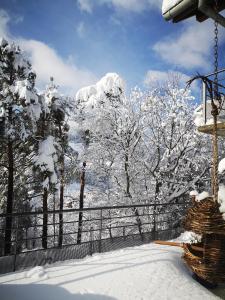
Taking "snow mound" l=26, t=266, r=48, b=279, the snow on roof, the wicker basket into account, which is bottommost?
"snow mound" l=26, t=266, r=48, b=279

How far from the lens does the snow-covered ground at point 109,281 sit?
12.8 feet

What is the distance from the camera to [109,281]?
13.9ft

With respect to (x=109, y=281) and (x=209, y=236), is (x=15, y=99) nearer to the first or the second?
(x=109, y=281)

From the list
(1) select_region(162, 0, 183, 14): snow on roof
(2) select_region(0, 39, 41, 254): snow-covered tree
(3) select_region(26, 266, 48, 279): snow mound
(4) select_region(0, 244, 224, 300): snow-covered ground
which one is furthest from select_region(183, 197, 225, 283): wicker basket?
(2) select_region(0, 39, 41, 254): snow-covered tree

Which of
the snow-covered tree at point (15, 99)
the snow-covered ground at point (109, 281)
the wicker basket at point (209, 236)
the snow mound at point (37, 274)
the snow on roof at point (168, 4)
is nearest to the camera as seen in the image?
the wicker basket at point (209, 236)

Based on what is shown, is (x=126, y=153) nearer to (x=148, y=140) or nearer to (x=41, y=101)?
(x=148, y=140)

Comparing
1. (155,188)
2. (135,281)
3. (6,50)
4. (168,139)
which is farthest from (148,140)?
(135,281)

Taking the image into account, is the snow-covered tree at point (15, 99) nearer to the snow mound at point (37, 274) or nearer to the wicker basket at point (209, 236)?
the snow mound at point (37, 274)

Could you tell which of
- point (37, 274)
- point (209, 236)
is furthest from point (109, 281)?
point (209, 236)

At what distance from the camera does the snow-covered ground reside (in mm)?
3893

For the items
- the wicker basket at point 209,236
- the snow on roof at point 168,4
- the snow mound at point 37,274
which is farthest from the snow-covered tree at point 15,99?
the wicker basket at point 209,236

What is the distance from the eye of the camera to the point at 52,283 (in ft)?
13.7

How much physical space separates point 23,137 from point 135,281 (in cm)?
973

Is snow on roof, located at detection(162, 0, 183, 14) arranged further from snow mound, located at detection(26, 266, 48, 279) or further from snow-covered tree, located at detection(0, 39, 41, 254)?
snow-covered tree, located at detection(0, 39, 41, 254)
